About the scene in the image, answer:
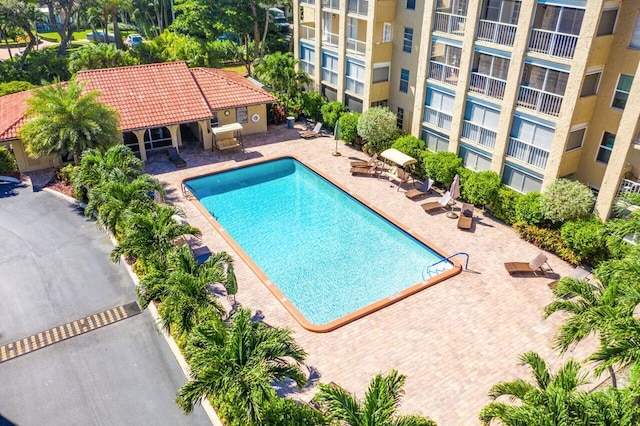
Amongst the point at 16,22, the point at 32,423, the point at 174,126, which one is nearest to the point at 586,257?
the point at 32,423

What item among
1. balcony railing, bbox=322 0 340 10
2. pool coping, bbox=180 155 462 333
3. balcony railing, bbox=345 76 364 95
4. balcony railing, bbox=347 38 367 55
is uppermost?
balcony railing, bbox=322 0 340 10

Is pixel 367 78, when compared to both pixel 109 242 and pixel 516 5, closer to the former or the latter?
pixel 516 5

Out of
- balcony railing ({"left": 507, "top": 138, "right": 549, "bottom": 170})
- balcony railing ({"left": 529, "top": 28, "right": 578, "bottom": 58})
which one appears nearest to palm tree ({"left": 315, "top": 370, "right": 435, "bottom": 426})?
balcony railing ({"left": 507, "top": 138, "right": 549, "bottom": 170})

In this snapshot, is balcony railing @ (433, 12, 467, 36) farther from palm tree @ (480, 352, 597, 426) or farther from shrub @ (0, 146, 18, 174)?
shrub @ (0, 146, 18, 174)

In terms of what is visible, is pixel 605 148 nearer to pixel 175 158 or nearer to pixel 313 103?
pixel 313 103

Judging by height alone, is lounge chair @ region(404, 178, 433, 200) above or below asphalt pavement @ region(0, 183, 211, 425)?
above

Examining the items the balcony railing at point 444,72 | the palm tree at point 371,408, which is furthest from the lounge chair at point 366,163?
the palm tree at point 371,408

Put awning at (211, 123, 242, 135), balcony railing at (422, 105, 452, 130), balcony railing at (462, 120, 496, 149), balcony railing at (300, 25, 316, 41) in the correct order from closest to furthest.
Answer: balcony railing at (462, 120, 496, 149) → balcony railing at (422, 105, 452, 130) → awning at (211, 123, 242, 135) → balcony railing at (300, 25, 316, 41)
